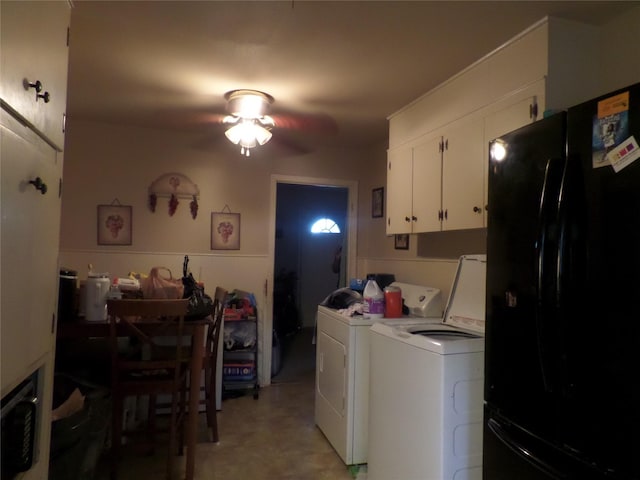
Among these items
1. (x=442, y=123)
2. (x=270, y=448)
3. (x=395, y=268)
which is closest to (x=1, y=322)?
(x=270, y=448)

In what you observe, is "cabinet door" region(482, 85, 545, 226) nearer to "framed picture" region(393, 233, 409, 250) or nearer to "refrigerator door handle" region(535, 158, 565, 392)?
"refrigerator door handle" region(535, 158, 565, 392)

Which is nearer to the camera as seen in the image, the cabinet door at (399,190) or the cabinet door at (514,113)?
the cabinet door at (514,113)

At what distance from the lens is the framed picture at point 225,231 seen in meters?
4.05

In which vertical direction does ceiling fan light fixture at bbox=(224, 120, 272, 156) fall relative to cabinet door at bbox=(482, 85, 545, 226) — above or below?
above

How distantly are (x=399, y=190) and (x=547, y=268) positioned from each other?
6.25 ft

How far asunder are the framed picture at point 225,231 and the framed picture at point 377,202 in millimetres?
1328

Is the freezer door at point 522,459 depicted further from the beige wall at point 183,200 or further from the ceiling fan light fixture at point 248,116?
the beige wall at point 183,200

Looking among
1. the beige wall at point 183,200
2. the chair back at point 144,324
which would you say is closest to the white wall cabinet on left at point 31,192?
the chair back at point 144,324

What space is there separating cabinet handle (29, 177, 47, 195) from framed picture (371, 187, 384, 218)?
3.04 metres

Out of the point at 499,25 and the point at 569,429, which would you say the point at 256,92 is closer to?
the point at 499,25

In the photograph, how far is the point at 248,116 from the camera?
3031 millimetres

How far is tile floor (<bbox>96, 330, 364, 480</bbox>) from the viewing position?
2480 mm

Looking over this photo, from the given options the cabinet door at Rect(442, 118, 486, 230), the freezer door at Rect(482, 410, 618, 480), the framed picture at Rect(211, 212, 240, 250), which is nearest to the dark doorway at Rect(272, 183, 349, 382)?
the framed picture at Rect(211, 212, 240, 250)

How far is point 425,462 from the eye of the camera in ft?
5.98
